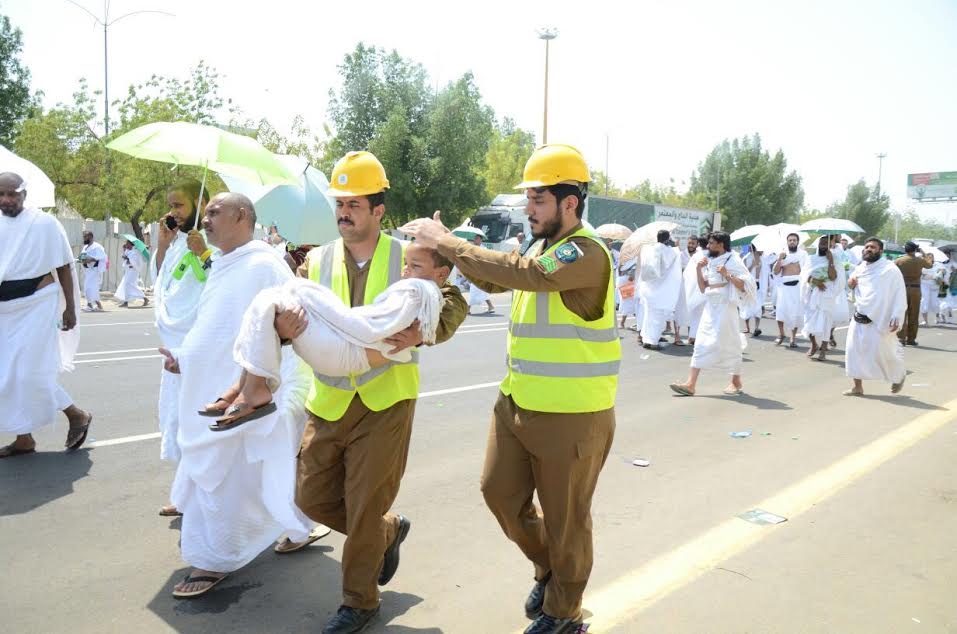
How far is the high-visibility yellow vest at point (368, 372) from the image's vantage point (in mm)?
3486

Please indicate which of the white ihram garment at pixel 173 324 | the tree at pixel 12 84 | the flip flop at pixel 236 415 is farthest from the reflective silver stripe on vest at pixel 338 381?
the tree at pixel 12 84

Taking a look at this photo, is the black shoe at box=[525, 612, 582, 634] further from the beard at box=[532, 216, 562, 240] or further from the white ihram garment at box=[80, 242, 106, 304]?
the white ihram garment at box=[80, 242, 106, 304]

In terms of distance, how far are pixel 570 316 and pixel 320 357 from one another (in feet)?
3.51

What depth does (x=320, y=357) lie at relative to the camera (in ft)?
10.7

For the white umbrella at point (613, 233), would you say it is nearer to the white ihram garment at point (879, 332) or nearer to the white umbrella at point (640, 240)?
the white umbrella at point (640, 240)

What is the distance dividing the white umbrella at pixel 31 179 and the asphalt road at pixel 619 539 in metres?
1.95

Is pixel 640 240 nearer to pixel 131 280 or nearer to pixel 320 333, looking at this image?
pixel 131 280

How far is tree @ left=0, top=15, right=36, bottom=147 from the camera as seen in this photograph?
38188mm

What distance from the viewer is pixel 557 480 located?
3.43 metres

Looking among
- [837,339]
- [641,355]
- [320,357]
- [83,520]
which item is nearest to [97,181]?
[641,355]

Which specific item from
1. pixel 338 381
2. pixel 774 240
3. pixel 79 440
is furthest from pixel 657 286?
pixel 338 381

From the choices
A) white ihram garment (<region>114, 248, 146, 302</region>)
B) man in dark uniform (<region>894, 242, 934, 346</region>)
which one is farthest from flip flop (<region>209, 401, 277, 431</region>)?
white ihram garment (<region>114, 248, 146, 302</region>)

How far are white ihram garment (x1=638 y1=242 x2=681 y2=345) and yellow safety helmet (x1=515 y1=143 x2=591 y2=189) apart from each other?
1095 cm

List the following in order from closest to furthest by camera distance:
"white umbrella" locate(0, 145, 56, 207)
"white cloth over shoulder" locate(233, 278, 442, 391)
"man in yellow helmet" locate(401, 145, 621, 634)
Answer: "white cloth over shoulder" locate(233, 278, 442, 391) < "man in yellow helmet" locate(401, 145, 621, 634) < "white umbrella" locate(0, 145, 56, 207)
